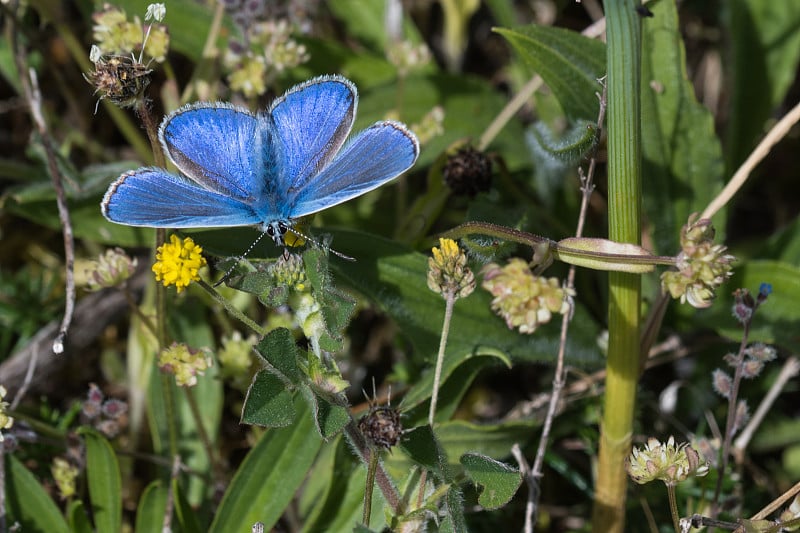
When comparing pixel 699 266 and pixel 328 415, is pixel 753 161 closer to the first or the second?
pixel 699 266

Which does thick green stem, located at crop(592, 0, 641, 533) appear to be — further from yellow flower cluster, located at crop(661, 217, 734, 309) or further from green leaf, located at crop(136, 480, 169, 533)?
green leaf, located at crop(136, 480, 169, 533)

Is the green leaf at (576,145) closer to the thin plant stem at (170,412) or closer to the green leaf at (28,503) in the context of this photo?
the thin plant stem at (170,412)

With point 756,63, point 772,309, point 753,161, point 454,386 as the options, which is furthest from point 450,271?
point 756,63

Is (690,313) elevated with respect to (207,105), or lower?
lower

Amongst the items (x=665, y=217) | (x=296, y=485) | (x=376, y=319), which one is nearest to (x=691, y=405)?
(x=665, y=217)

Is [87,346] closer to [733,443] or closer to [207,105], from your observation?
[207,105]

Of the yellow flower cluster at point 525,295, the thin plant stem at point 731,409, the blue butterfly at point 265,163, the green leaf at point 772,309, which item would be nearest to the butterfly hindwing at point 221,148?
the blue butterfly at point 265,163
